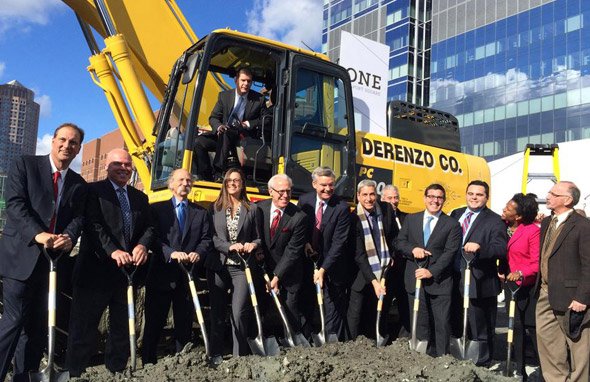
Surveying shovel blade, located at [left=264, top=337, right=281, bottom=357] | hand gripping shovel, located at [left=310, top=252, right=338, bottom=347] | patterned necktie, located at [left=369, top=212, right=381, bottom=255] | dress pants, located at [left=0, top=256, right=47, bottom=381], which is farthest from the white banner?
dress pants, located at [left=0, top=256, right=47, bottom=381]

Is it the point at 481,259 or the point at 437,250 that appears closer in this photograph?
the point at 437,250

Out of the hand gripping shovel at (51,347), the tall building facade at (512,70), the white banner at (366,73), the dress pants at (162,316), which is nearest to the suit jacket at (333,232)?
the dress pants at (162,316)

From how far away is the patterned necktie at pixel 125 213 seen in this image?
4434 mm

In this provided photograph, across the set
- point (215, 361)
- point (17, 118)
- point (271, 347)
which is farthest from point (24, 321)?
point (17, 118)

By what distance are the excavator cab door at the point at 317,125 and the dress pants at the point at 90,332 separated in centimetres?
231

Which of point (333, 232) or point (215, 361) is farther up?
point (333, 232)

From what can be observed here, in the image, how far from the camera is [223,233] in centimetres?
500

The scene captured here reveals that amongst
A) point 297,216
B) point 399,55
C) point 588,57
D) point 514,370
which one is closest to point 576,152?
point 514,370

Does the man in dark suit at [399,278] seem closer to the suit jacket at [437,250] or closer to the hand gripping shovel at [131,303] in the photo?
the suit jacket at [437,250]

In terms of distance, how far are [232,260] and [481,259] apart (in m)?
2.45

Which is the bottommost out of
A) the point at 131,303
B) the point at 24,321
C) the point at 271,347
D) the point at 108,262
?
the point at 271,347

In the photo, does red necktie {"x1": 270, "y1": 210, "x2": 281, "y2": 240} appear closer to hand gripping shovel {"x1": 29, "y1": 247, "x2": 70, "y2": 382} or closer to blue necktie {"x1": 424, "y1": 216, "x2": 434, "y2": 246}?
blue necktie {"x1": 424, "y1": 216, "x2": 434, "y2": 246}

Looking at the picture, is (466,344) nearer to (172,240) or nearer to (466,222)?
(466,222)

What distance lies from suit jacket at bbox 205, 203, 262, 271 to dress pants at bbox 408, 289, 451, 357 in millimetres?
1728
